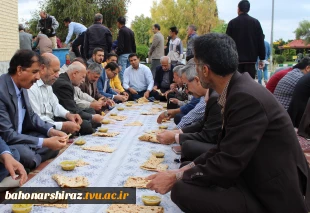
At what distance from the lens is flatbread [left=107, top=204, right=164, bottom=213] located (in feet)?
7.87

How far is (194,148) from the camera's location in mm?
3150

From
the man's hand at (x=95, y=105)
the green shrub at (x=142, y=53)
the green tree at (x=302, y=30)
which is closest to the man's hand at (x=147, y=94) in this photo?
the man's hand at (x=95, y=105)

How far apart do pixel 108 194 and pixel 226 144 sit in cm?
124

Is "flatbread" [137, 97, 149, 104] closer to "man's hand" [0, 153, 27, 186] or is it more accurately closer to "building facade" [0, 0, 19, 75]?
"building facade" [0, 0, 19, 75]

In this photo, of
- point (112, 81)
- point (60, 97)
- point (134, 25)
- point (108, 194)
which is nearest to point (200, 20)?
point (134, 25)

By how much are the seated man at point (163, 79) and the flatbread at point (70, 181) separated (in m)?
5.58

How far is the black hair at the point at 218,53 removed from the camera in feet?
6.54

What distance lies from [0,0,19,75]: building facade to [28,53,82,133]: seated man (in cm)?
407

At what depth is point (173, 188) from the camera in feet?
7.25

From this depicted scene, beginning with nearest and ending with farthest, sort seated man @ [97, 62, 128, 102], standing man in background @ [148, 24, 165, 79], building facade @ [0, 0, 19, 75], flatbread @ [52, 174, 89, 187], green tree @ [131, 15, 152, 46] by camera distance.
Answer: flatbread @ [52, 174, 89, 187]
seated man @ [97, 62, 128, 102]
building facade @ [0, 0, 19, 75]
standing man in background @ [148, 24, 165, 79]
green tree @ [131, 15, 152, 46]

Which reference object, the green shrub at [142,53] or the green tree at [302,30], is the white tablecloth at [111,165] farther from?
the green tree at [302,30]

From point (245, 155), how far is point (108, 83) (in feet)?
20.4

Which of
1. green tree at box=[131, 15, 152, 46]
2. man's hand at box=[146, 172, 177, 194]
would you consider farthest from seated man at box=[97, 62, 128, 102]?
green tree at box=[131, 15, 152, 46]

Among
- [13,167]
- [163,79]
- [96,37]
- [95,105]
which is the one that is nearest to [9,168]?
[13,167]
